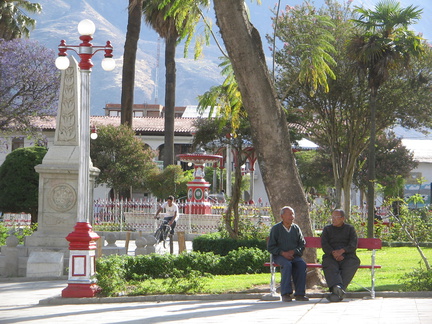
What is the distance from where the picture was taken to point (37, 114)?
38.7 metres

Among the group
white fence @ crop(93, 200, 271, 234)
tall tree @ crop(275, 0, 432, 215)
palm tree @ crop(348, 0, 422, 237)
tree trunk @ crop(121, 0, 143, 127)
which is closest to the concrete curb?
palm tree @ crop(348, 0, 422, 237)

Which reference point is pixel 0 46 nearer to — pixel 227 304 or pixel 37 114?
pixel 37 114

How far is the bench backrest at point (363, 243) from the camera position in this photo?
11594mm

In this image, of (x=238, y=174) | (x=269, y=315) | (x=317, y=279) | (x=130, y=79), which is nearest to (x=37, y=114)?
(x=130, y=79)

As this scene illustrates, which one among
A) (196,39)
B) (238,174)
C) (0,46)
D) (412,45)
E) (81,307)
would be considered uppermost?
(0,46)

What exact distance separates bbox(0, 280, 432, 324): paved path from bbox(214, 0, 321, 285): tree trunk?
6.37 ft

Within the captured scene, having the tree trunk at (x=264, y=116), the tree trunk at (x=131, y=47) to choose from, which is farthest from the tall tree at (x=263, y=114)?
the tree trunk at (x=131, y=47)

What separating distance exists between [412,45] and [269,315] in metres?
17.4

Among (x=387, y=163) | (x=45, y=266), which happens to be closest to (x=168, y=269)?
(x=45, y=266)

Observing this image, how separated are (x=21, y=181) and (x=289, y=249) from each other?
17.5 meters

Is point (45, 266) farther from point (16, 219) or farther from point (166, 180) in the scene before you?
point (166, 180)

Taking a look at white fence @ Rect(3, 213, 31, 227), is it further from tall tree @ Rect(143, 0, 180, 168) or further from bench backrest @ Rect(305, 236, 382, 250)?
bench backrest @ Rect(305, 236, 382, 250)

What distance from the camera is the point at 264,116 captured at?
12.6 metres

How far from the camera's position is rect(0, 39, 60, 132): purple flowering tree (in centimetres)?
3775
